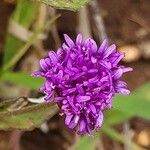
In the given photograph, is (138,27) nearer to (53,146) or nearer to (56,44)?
(56,44)

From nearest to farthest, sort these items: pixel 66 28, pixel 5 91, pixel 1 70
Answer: pixel 1 70 → pixel 5 91 → pixel 66 28

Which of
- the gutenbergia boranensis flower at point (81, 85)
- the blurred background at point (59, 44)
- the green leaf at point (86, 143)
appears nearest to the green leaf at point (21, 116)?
the gutenbergia boranensis flower at point (81, 85)

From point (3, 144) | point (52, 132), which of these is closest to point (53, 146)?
point (52, 132)

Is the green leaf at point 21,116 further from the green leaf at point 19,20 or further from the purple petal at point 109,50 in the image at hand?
the green leaf at point 19,20

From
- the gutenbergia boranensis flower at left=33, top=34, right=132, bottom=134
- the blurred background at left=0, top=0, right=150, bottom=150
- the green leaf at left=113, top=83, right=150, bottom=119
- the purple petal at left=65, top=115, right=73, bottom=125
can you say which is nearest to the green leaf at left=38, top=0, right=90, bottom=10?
the gutenbergia boranensis flower at left=33, top=34, right=132, bottom=134

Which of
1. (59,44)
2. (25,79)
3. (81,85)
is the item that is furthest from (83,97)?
(59,44)

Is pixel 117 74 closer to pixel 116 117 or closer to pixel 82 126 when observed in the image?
pixel 82 126

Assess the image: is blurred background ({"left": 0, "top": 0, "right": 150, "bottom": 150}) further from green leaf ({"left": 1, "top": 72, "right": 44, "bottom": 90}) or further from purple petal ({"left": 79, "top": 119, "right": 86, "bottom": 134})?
purple petal ({"left": 79, "top": 119, "right": 86, "bottom": 134})
